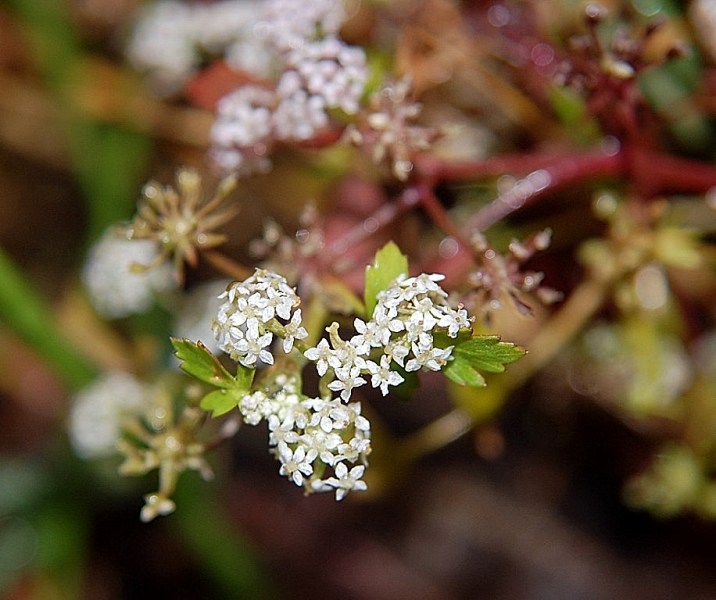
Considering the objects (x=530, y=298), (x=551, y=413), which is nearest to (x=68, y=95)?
(x=530, y=298)

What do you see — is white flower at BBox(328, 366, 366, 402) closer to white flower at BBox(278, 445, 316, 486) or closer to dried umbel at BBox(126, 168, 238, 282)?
white flower at BBox(278, 445, 316, 486)

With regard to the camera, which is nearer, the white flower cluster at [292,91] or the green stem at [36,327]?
the white flower cluster at [292,91]

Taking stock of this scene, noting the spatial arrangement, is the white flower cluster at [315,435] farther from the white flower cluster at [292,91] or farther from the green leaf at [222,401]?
the white flower cluster at [292,91]

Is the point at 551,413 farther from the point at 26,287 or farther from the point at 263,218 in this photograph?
the point at 26,287

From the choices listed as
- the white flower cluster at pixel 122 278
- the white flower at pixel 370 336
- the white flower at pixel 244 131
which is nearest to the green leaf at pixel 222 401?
the white flower at pixel 370 336

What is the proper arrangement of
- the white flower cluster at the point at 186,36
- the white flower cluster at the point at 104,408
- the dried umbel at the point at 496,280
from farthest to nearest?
1. the white flower cluster at the point at 186,36
2. the white flower cluster at the point at 104,408
3. the dried umbel at the point at 496,280

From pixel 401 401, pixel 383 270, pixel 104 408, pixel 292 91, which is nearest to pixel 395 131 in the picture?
pixel 292 91

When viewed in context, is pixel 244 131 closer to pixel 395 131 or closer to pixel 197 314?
pixel 395 131
